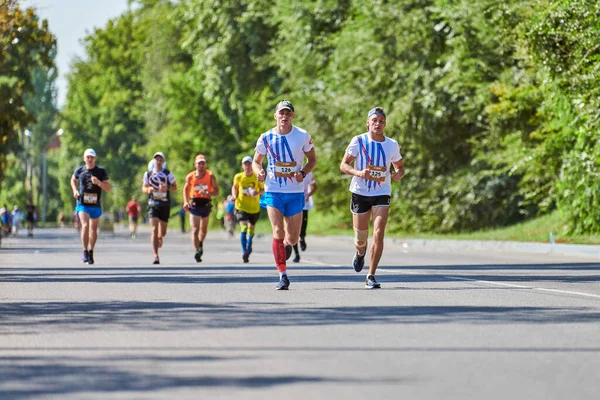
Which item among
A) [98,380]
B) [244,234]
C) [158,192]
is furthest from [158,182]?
[98,380]

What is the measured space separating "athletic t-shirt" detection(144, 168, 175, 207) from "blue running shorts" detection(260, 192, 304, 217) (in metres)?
8.50

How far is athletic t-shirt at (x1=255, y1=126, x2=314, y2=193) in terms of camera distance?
578 inches

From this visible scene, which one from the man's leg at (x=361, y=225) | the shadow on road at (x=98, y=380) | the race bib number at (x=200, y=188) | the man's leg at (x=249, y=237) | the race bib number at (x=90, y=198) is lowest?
the shadow on road at (x=98, y=380)

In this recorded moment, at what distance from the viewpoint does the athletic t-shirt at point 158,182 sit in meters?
23.2

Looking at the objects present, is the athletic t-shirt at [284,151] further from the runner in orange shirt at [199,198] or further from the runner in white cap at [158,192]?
the runner in orange shirt at [199,198]

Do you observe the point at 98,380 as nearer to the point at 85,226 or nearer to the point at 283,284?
the point at 283,284

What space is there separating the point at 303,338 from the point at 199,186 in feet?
47.4

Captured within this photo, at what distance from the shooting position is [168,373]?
791 cm

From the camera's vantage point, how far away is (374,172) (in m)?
14.9

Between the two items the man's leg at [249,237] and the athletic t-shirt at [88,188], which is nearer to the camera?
the athletic t-shirt at [88,188]

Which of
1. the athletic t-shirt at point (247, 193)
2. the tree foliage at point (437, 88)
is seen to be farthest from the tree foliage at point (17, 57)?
the athletic t-shirt at point (247, 193)

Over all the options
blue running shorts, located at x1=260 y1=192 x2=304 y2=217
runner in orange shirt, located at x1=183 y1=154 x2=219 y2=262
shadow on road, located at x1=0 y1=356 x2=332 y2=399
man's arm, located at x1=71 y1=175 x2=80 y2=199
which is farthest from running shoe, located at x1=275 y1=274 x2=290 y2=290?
runner in orange shirt, located at x1=183 y1=154 x2=219 y2=262

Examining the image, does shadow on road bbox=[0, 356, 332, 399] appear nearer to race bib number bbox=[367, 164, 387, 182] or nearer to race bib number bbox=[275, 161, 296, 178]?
race bib number bbox=[275, 161, 296, 178]

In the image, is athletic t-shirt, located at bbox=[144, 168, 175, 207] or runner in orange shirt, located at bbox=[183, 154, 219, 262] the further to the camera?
runner in orange shirt, located at bbox=[183, 154, 219, 262]
